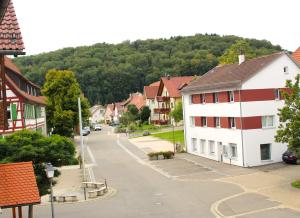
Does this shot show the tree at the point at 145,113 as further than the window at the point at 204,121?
Yes

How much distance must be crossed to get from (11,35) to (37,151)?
8302mm

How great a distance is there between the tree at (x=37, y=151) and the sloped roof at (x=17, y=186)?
4.69m

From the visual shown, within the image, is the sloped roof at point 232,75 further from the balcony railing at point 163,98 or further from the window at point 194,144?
the balcony railing at point 163,98

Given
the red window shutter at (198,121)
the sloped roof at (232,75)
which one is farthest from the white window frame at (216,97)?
the red window shutter at (198,121)

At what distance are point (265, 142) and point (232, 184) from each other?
26.7 feet

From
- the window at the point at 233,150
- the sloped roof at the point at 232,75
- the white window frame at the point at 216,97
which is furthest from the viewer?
the white window frame at the point at 216,97

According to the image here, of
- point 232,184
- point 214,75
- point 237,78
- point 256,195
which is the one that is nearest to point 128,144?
point 214,75

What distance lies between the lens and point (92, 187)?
32500mm

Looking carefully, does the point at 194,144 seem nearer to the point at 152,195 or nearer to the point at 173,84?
the point at 152,195

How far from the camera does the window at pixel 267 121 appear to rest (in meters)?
37.6

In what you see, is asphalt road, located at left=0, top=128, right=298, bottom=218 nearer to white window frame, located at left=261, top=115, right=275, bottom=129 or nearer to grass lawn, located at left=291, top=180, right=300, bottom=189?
grass lawn, located at left=291, top=180, right=300, bottom=189

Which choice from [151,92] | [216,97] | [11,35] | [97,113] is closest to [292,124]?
[216,97]

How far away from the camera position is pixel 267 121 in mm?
37812

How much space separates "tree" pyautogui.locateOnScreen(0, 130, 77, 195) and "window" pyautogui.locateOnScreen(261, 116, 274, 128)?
63.1 ft
